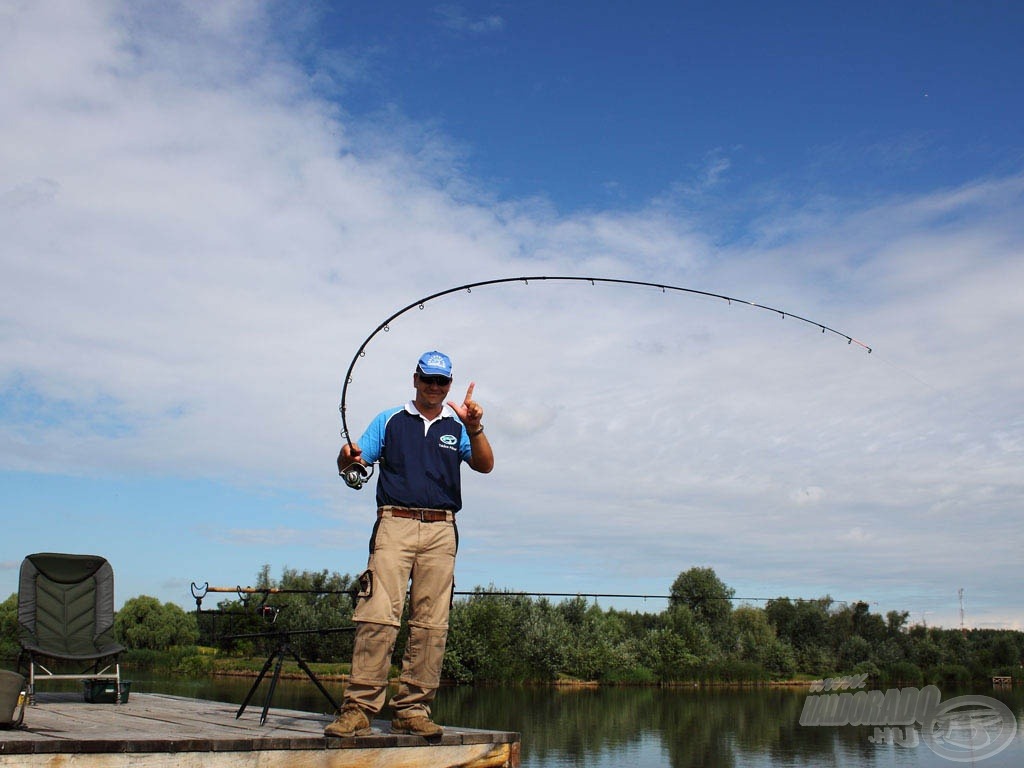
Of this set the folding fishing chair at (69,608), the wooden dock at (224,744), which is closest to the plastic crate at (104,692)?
the folding fishing chair at (69,608)

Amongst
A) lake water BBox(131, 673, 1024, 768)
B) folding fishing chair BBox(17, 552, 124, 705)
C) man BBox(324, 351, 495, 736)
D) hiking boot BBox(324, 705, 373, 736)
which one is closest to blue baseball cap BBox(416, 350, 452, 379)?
man BBox(324, 351, 495, 736)

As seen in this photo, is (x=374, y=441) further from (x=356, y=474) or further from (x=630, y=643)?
(x=630, y=643)

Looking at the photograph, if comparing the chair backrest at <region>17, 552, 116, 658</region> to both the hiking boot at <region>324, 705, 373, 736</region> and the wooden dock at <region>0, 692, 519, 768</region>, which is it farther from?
the hiking boot at <region>324, 705, 373, 736</region>

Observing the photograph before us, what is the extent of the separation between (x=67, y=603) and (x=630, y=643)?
38.7 m

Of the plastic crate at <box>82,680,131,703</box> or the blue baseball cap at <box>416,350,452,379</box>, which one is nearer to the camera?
the blue baseball cap at <box>416,350,452,379</box>

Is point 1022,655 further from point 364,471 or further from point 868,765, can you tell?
point 364,471

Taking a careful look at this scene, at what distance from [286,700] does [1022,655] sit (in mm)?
42090

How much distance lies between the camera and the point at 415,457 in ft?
17.5

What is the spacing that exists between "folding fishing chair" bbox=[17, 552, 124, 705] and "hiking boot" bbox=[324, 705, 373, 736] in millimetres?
4829

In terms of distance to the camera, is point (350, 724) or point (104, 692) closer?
point (350, 724)

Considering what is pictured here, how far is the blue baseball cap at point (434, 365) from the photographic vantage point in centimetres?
541

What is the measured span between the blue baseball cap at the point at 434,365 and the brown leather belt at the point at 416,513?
2.57 ft

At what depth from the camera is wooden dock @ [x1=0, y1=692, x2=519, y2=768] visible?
419cm

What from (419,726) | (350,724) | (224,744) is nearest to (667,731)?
(419,726)
